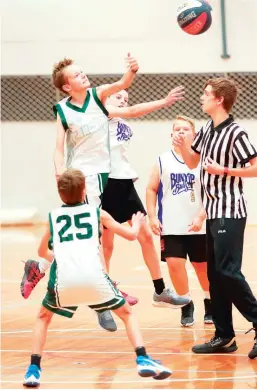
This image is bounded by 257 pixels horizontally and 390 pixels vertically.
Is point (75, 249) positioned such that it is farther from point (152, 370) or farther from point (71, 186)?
point (152, 370)

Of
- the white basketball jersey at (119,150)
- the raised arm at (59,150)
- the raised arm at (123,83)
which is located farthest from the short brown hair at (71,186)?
A: the white basketball jersey at (119,150)

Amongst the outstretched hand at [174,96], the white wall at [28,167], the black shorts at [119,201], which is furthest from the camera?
the white wall at [28,167]

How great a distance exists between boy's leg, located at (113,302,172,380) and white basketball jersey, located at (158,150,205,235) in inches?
71.1

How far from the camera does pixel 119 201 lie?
7.05 meters

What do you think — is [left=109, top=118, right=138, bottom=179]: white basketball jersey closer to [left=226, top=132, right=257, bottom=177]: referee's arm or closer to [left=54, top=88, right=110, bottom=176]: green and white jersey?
[left=54, top=88, right=110, bottom=176]: green and white jersey

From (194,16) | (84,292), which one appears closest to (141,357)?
(84,292)

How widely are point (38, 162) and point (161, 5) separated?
325 cm

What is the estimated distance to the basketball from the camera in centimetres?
715

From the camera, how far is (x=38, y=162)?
15102mm

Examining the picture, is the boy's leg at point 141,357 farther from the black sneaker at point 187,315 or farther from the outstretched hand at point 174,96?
the black sneaker at point 187,315

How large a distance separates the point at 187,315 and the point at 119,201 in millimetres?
1010

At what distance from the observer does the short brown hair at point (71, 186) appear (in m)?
5.09

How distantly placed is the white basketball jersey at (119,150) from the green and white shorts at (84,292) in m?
2.09

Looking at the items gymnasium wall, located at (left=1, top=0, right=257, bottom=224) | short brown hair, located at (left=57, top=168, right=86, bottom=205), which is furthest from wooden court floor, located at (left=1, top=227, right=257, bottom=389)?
gymnasium wall, located at (left=1, top=0, right=257, bottom=224)
